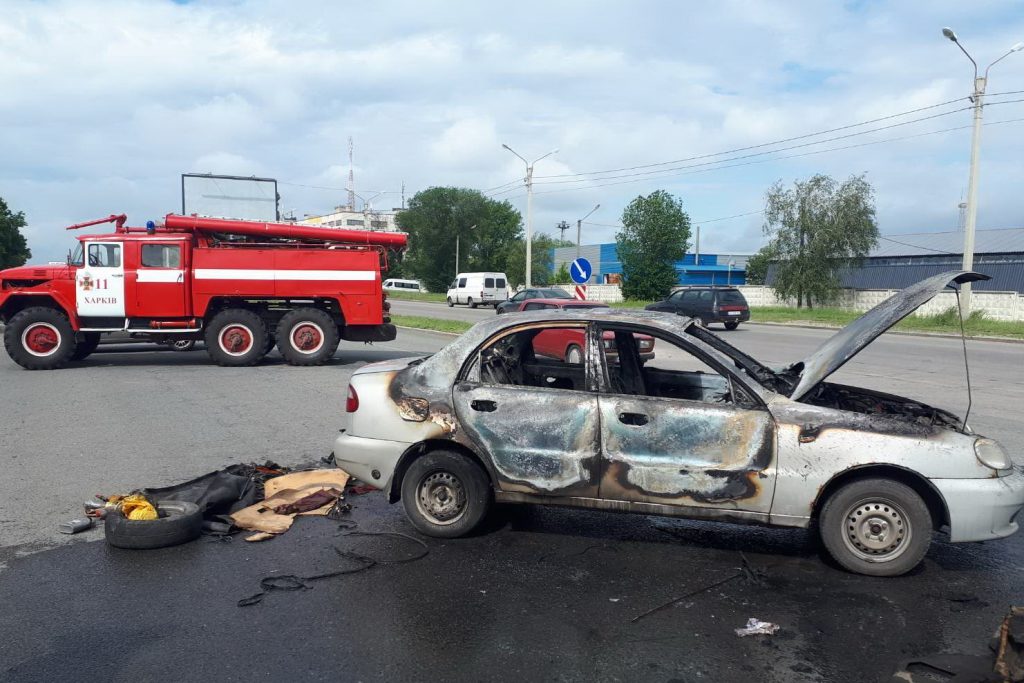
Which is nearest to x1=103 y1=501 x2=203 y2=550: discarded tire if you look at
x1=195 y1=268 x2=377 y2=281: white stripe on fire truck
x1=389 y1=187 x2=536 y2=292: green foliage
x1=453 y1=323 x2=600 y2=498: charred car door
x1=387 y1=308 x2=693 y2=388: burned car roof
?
x1=387 y1=308 x2=693 y2=388: burned car roof

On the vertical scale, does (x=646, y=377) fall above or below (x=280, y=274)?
below

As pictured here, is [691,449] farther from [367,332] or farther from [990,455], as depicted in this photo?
[367,332]

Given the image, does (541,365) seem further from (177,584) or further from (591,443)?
(177,584)

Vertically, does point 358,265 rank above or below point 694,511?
above

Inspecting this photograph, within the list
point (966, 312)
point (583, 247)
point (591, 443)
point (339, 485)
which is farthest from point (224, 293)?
point (583, 247)

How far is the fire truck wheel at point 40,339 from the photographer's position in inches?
561

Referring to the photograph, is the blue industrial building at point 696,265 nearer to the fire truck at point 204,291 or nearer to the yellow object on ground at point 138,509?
the fire truck at point 204,291

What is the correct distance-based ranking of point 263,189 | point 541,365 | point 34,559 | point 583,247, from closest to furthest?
1. point 34,559
2. point 541,365
3. point 263,189
4. point 583,247

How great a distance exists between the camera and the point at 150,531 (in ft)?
16.6

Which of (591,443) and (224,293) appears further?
(224,293)

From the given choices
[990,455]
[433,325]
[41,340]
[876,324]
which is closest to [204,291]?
[41,340]

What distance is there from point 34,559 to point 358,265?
10776 mm

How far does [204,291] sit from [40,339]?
3.00 meters

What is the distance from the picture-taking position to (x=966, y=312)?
29.8 m
